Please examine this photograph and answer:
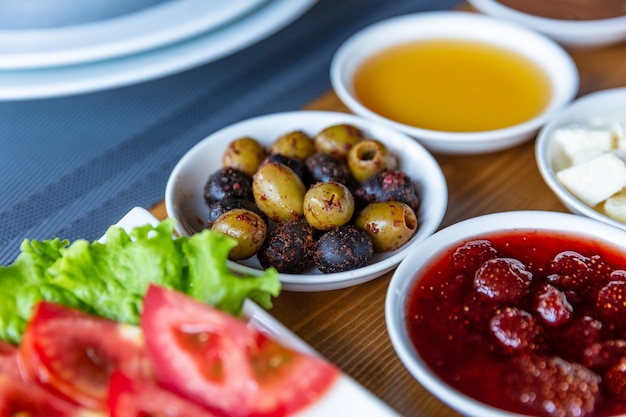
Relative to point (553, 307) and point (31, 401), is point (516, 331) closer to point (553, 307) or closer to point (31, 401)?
point (553, 307)

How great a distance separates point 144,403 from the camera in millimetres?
962

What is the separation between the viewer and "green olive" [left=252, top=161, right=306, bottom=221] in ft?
4.80

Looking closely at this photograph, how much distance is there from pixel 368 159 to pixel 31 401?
0.89 metres

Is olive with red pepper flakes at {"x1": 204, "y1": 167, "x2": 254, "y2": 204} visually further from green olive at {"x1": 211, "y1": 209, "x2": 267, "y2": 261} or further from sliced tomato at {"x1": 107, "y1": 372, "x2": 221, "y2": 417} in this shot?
sliced tomato at {"x1": 107, "y1": 372, "x2": 221, "y2": 417}

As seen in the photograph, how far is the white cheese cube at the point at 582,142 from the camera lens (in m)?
1.63

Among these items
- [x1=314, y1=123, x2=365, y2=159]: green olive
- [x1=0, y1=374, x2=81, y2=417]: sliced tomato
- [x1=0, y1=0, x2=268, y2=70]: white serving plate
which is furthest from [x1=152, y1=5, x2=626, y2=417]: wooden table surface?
[x1=0, y1=374, x2=81, y2=417]: sliced tomato

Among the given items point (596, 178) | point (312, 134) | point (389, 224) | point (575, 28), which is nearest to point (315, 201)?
point (389, 224)

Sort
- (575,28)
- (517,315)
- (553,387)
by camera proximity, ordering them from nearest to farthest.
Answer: (553,387)
(517,315)
(575,28)

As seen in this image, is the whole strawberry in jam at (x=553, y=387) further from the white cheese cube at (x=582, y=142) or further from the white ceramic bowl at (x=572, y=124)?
the white cheese cube at (x=582, y=142)

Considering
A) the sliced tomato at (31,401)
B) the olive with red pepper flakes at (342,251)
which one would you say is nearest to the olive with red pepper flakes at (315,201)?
the olive with red pepper flakes at (342,251)

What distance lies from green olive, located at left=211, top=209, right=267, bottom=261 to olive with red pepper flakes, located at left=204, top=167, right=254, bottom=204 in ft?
0.42

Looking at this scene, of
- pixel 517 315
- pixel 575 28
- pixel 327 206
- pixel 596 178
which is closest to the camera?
pixel 517 315

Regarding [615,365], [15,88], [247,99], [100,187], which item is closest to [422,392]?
[615,365]

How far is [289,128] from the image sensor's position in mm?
1753
